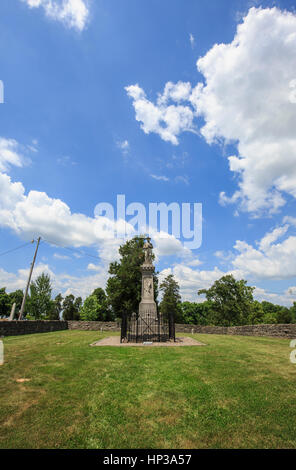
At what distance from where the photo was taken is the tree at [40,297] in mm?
33531

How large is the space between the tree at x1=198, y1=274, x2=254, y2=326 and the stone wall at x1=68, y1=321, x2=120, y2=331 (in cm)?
2199

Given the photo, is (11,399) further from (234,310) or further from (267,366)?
(234,310)

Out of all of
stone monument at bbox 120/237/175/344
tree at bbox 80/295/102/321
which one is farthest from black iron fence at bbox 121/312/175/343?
tree at bbox 80/295/102/321

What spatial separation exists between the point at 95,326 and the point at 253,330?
1504 centimetres

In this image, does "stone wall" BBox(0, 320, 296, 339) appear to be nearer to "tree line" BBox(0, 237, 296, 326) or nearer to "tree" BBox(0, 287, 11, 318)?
"tree line" BBox(0, 237, 296, 326)

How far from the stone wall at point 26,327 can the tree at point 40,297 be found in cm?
1485

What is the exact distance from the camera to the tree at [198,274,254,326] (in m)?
35.3

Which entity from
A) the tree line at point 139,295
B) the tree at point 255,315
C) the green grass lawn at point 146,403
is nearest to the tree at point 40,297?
the tree line at point 139,295

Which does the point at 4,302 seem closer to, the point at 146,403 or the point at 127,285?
the point at 127,285

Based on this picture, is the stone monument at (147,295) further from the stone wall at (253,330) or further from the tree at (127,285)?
the tree at (127,285)

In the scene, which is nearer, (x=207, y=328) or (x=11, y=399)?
(x=11, y=399)

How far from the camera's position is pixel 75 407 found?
14.3 feet
